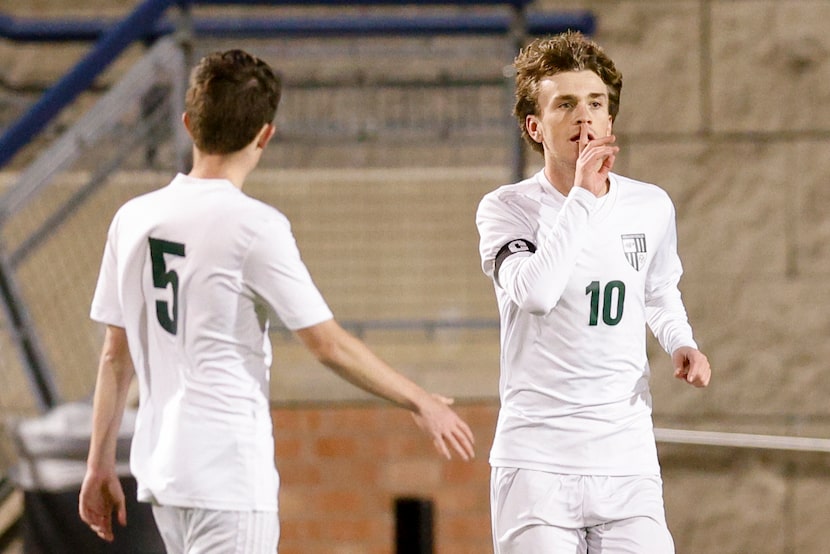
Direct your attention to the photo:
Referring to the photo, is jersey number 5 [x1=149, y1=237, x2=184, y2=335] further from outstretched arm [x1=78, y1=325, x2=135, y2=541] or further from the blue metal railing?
the blue metal railing

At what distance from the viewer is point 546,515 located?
9.61 ft

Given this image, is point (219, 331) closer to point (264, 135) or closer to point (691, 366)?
point (264, 135)

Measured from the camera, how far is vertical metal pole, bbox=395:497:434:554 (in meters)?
3.26

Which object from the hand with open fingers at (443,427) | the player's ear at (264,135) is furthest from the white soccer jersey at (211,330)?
the hand with open fingers at (443,427)

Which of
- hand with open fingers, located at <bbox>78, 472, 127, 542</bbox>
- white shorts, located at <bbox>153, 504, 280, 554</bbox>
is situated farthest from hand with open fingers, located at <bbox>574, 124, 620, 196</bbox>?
hand with open fingers, located at <bbox>78, 472, 127, 542</bbox>

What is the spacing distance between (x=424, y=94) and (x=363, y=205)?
490 millimetres

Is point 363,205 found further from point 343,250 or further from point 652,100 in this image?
point 652,100

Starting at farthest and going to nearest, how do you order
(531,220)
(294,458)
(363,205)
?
(363,205), (294,458), (531,220)

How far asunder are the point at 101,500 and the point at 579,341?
112cm

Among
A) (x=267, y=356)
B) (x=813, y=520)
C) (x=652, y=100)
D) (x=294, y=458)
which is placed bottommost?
(x=813, y=520)

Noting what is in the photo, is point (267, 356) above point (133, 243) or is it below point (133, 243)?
below

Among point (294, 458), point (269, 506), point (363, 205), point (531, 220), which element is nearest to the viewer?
point (269, 506)

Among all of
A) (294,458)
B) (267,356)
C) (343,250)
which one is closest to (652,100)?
(343,250)

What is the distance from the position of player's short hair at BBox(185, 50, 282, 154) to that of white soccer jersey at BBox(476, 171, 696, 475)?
1.84 ft
